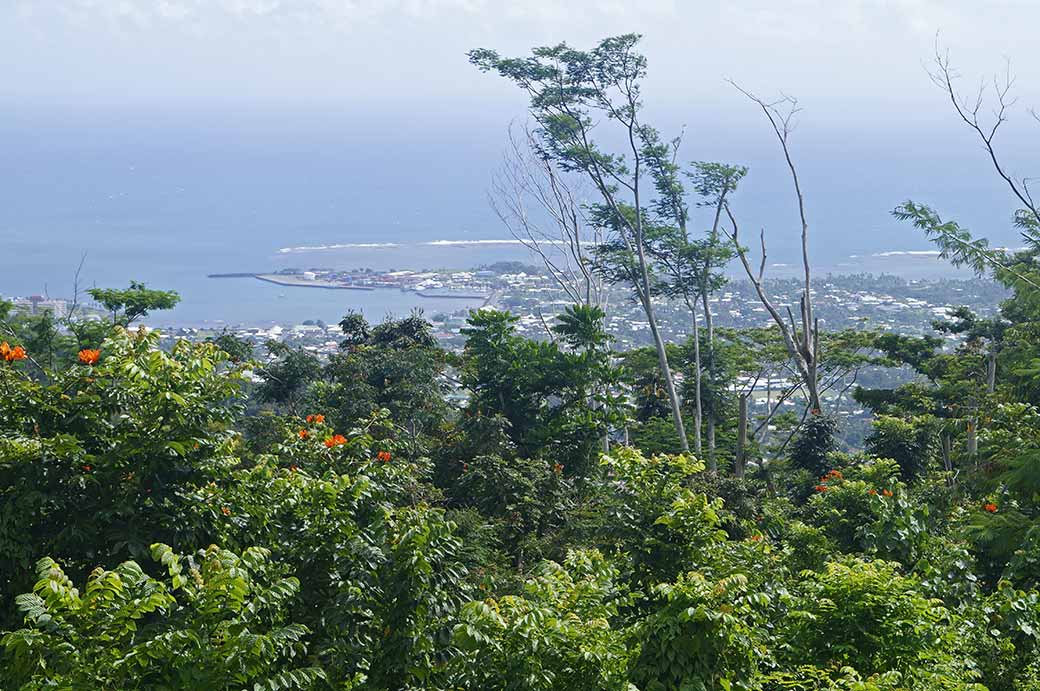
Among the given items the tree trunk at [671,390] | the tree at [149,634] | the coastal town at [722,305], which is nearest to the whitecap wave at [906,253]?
the coastal town at [722,305]

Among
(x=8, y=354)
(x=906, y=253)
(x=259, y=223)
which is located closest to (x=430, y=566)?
(x=8, y=354)

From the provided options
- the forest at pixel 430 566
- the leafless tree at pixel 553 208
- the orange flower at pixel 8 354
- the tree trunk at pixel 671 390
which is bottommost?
the tree trunk at pixel 671 390

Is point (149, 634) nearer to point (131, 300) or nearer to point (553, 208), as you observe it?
point (131, 300)

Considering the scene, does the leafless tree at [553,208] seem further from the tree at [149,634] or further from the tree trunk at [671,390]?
the tree at [149,634]

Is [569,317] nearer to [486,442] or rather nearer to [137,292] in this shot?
[486,442]

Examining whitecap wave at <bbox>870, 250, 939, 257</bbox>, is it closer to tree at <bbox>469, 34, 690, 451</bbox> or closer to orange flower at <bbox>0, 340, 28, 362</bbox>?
tree at <bbox>469, 34, 690, 451</bbox>

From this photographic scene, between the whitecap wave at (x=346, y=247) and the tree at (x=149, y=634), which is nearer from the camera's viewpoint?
the tree at (x=149, y=634)
